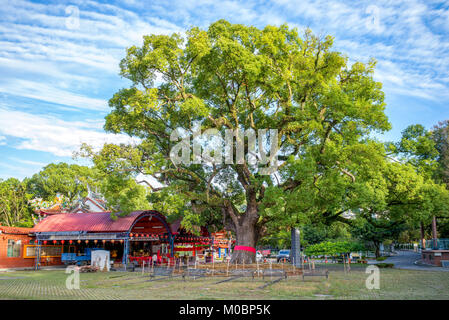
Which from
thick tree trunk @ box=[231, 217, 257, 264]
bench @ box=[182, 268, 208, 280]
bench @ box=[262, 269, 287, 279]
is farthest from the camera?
thick tree trunk @ box=[231, 217, 257, 264]

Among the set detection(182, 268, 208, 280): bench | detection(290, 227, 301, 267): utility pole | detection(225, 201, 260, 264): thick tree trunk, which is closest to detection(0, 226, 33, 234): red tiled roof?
detection(182, 268, 208, 280): bench

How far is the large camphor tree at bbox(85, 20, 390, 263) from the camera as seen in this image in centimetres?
2242

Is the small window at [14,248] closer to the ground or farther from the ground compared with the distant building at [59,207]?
closer to the ground

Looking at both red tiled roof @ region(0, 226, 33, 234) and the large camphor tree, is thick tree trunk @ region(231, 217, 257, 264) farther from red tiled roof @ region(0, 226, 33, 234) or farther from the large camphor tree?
red tiled roof @ region(0, 226, 33, 234)

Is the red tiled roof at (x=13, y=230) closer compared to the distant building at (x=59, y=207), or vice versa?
the red tiled roof at (x=13, y=230)

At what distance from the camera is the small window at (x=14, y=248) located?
106ft

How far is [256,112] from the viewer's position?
27.5 metres

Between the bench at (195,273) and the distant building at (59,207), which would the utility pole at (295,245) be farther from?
the distant building at (59,207)

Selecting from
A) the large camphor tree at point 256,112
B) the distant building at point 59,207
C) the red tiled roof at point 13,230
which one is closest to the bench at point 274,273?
the large camphor tree at point 256,112

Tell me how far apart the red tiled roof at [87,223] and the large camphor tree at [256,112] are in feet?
22.5

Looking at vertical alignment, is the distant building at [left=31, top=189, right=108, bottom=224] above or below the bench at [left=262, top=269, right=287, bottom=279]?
above

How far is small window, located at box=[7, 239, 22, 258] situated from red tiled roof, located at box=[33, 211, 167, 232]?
6.07 ft

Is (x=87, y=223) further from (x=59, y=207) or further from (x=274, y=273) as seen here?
(x=274, y=273)
